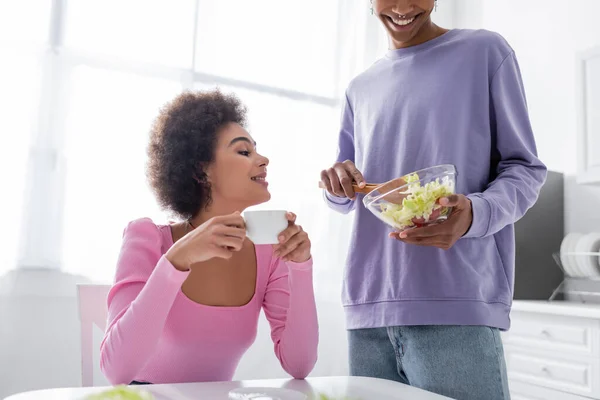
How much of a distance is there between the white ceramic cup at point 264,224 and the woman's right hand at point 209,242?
0.03 metres

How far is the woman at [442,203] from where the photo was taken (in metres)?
1.09

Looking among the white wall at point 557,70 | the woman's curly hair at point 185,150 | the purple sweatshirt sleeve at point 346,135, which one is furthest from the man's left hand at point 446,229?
the white wall at point 557,70

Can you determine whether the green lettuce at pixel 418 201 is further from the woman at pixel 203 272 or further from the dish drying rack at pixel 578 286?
the dish drying rack at pixel 578 286

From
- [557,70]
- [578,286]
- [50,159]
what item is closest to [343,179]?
[50,159]

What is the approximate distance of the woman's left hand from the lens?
113cm

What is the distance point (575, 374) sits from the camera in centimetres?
218

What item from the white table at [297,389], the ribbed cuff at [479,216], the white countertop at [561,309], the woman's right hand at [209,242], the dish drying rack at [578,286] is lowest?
the white table at [297,389]

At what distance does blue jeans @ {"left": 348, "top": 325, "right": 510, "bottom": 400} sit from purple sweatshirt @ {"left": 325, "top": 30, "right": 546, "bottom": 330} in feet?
0.08

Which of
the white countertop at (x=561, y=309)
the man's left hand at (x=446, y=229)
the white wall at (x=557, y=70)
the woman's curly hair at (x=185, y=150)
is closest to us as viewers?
the man's left hand at (x=446, y=229)

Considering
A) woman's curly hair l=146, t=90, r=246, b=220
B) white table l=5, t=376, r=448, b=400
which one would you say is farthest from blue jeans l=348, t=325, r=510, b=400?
woman's curly hair l=146, t=90, r=246, b=220

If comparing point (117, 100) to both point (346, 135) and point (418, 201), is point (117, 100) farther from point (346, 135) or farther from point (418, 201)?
point (418, 201)

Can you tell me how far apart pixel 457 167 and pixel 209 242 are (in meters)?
0.53

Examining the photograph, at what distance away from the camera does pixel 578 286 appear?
2861 millimetres

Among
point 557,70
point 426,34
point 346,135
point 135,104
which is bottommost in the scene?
point 346,135
